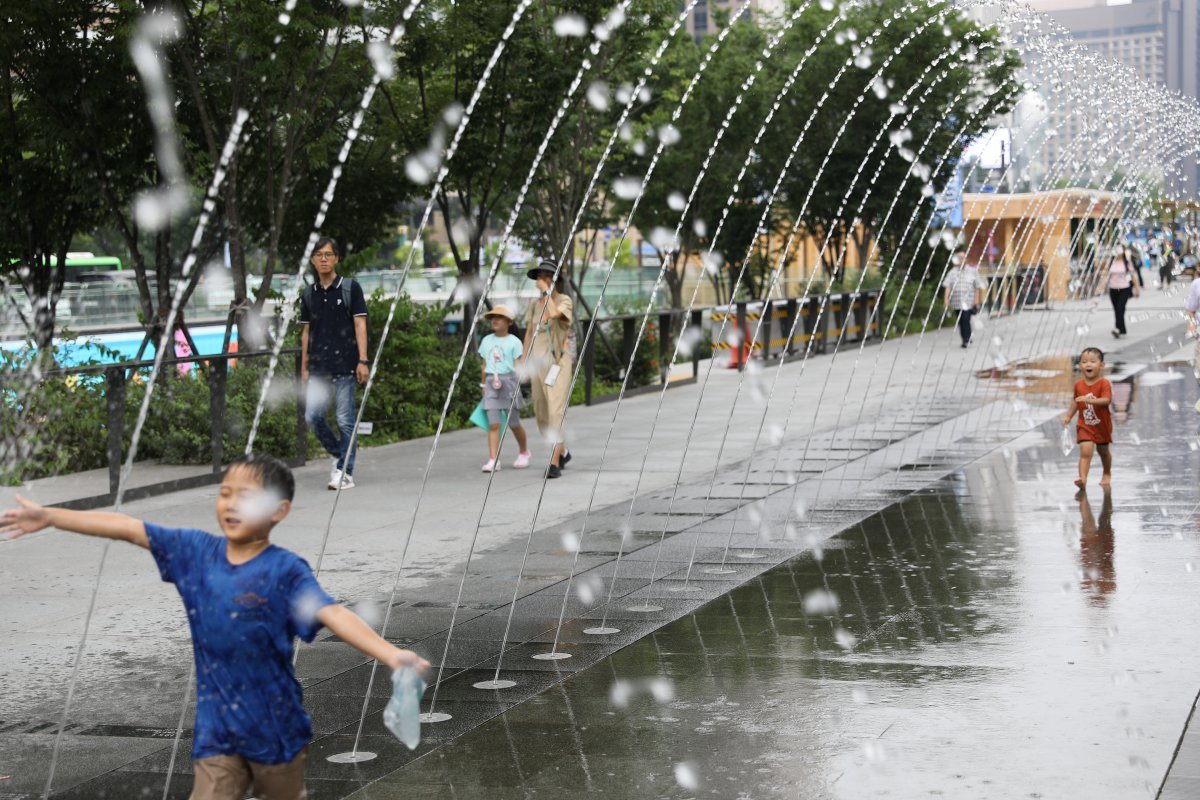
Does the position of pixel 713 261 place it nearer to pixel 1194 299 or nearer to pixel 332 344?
pixel 1194 299

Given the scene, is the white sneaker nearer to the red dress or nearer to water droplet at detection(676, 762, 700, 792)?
the red dress

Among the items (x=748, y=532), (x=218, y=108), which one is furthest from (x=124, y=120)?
(x=748, y=532)

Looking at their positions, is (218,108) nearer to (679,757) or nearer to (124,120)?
(124,120)

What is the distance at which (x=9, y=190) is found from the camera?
624 inches

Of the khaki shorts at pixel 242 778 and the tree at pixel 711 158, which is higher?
the tree at pixel 711 158

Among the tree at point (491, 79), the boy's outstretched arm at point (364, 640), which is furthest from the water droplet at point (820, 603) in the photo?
the tree at point (491, 79)

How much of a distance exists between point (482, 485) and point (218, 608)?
28.3 ft

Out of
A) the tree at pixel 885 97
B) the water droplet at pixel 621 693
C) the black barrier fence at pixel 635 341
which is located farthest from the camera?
the tree at pixel 885 97

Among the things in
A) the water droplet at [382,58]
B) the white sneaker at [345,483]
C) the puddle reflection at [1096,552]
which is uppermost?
the water droplet at [382,58]

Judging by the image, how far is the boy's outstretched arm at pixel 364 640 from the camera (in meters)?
3.65

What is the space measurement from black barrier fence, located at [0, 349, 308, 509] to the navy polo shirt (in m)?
1.01

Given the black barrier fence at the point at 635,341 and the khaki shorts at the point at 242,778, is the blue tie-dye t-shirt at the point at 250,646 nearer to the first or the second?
the khaki shorts at the point at 242,778

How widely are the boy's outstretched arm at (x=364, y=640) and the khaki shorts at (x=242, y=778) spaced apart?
407mm

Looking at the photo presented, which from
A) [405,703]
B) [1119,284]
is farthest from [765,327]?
[405,703]
